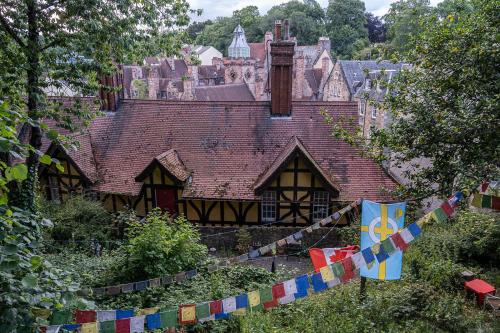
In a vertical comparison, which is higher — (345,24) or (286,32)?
(345,24)

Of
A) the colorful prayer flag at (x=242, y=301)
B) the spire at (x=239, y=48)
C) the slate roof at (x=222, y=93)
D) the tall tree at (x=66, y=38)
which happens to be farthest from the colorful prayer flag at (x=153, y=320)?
the spire at (x=239, y=48)

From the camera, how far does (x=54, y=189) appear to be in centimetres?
1786

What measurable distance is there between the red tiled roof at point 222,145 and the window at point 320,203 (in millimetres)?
736

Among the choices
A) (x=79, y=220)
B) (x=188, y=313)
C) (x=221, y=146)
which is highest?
(x=221, y=146)

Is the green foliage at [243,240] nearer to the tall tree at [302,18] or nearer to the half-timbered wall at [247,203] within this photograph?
the half-timbered wall at [247,203]

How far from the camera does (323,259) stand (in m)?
11.5

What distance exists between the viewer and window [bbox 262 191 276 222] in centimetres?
1620

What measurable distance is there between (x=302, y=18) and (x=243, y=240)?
7301 centimetres

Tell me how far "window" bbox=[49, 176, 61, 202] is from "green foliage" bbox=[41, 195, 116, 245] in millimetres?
1721

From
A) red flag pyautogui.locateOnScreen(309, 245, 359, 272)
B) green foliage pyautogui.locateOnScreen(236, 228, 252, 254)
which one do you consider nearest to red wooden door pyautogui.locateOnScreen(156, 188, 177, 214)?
green foliage pyautogui.locateOnScreen(236, 228, 252, 254)

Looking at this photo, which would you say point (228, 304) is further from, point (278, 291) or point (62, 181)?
point (62, 181)

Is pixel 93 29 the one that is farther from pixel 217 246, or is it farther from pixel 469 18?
pixel 217 246

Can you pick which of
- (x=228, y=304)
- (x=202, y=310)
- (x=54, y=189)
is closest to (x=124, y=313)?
(x=202, y=310)

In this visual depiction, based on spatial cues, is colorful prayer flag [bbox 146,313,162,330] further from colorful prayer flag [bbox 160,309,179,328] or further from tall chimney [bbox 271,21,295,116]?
tall chimney [bbox 271,21,295,116]
